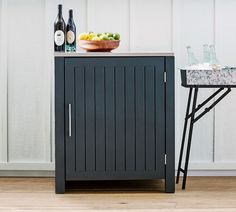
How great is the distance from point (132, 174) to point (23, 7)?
1.44 metres

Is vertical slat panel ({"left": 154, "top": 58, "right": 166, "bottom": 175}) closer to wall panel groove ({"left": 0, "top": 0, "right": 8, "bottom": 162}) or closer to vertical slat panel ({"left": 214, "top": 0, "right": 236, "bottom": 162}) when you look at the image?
vertical slat panel ({"left": 214, "top": 0, "right": 236, "bottom": 162})

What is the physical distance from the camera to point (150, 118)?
3686mm

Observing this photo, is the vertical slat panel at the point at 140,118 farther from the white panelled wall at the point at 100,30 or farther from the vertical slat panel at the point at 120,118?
the white panelled wall at the point at 100,30

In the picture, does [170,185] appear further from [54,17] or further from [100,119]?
[54,17]

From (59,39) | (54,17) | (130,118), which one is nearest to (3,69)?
(54,17)

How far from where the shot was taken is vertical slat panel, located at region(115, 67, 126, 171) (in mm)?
3674

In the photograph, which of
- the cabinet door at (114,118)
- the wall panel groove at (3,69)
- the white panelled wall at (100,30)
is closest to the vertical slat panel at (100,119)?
the cabinet door at (114,118)

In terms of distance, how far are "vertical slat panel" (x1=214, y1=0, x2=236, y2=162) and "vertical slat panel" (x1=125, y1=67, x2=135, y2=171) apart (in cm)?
84

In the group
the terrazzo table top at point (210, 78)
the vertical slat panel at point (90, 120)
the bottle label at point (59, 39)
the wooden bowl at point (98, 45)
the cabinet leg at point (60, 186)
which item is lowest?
the cabinet leg at point (60, 186)

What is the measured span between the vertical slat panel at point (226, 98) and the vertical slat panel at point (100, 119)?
3.22ft

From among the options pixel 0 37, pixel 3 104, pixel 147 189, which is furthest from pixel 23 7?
pixel 147 189

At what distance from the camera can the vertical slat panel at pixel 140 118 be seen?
3676mm

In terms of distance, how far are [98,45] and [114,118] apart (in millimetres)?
466

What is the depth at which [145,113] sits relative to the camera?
12.1 ft
